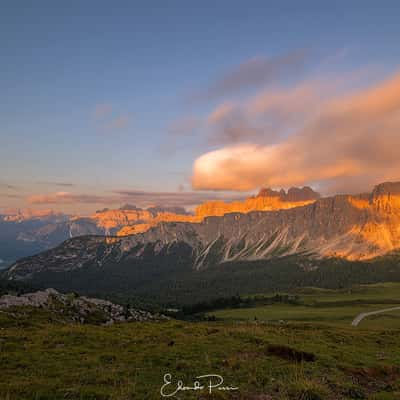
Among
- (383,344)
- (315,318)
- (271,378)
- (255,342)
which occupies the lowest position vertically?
(315,318)

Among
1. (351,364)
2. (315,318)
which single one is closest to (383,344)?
(351,364)

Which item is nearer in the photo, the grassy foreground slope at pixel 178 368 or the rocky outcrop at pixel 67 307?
the grassy foreground slope at pixel 178 368

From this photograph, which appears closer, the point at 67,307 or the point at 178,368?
the point at 178,368

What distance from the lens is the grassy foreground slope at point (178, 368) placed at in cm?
1809

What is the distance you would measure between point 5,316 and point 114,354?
33.9 meters

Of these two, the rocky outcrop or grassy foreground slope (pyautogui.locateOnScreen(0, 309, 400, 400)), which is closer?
grassy foreground slope (pyautogui.locateOnScreen(0, 309, 400, 400))

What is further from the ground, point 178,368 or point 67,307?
point 178,368

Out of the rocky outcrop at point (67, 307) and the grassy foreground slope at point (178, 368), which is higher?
the grassy foreground slope at point (178, 368)

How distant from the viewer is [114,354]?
27.5 meters

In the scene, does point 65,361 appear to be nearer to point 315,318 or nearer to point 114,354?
point 114,354

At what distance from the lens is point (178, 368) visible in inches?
912

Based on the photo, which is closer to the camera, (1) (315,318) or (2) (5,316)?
(2) (5,316)

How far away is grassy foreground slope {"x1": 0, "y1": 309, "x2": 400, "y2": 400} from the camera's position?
18.1 metres

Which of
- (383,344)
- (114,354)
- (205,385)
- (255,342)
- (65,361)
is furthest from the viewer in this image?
(383,344)
